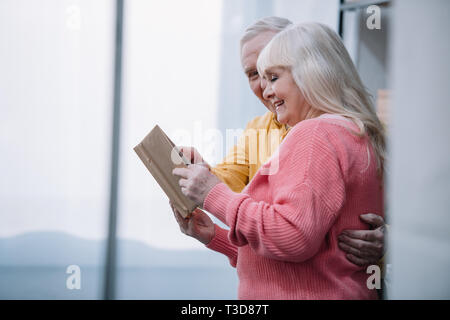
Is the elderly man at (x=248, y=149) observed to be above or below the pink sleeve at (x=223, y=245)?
above

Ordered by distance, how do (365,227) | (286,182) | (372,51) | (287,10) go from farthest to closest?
(287,10) < (372,51) < (365,227) < (286,182)

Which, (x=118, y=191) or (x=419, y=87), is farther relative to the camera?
(x=118, y=191)

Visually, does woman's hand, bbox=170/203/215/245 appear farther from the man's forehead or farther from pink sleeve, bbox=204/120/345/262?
the man's forehead

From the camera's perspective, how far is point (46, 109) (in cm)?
209

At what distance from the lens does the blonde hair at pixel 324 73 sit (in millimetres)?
933

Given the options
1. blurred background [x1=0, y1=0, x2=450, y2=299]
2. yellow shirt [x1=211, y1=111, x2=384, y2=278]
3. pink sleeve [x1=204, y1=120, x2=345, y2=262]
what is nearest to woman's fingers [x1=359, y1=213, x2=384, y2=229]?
pink sleeve [x1=204, y1=120, x2=345, y2=262]

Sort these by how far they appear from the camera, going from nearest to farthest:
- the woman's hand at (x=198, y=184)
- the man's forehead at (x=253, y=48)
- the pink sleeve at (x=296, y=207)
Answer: the pink sleeve at (x=296, y=207) → the woman's hand at (x=198, y=184) → the man's forehead at (x=253, y=48)

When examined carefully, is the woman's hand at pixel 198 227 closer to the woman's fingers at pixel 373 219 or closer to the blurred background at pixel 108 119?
the woman's fingers at pixel 373 219

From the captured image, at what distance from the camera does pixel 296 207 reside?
0.80 metres

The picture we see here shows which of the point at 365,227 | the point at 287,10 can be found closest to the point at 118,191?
the point at 287,10

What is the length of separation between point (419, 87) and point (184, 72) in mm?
1398

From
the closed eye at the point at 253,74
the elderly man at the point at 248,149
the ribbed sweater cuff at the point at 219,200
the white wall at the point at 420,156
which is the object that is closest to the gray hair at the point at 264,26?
the elderly man at the point at 248,149

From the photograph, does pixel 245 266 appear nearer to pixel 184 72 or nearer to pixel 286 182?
pixel 286 182

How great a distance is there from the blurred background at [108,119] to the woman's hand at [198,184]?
1005 millimetres
